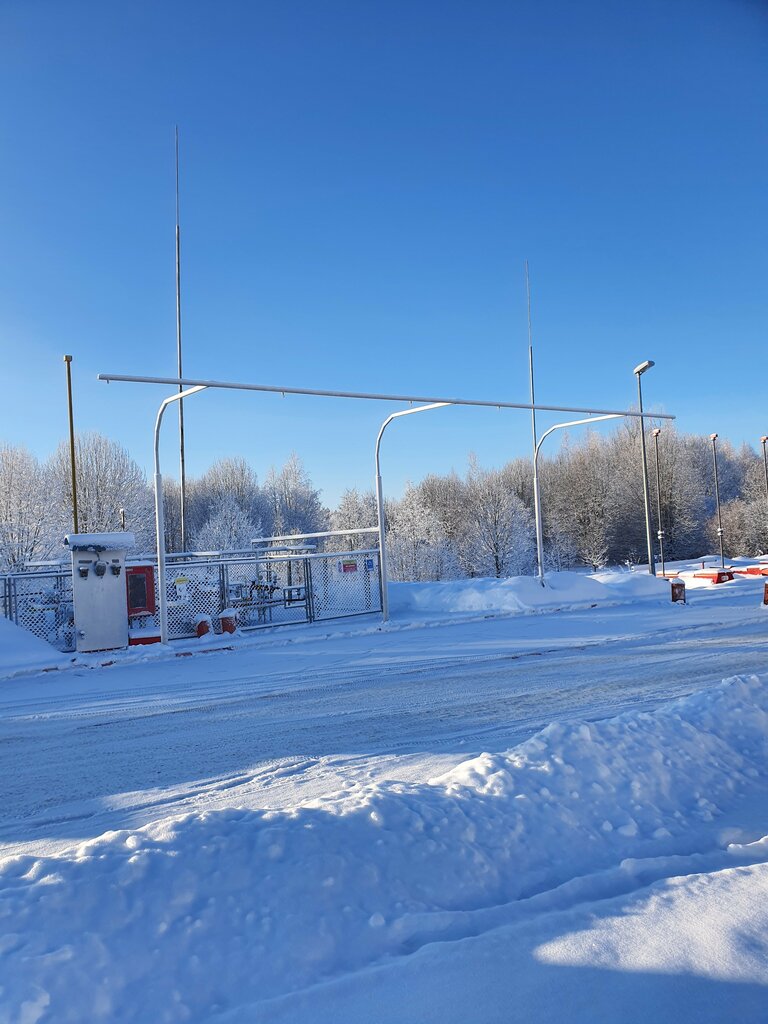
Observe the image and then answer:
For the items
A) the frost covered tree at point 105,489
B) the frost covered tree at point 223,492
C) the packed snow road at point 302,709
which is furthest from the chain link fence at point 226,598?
the frost covered tree at point 223,492

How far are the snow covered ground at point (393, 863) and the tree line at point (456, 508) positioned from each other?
105 feet

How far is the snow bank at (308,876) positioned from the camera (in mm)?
3197

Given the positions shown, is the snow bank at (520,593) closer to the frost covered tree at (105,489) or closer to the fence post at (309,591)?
the fence post at (309,591)

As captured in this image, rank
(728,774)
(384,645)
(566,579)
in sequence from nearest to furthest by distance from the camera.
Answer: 1. (728,774)
2. (384,645)
3. (566,579)

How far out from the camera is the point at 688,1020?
306cm

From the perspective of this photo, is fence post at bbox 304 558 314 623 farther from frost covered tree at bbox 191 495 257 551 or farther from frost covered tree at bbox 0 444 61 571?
frost covered tree at bbox 191 495 257 551

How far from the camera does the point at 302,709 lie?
934 cm

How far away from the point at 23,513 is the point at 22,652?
31.7m

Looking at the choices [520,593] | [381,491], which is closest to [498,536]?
[520,593]

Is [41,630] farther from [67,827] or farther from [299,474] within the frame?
[299,474]

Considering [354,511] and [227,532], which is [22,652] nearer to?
[227,532]

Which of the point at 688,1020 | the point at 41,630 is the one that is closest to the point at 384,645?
the point at 41,630

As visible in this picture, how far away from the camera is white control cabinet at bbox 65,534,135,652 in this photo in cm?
1441

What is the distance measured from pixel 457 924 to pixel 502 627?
13.7 m
